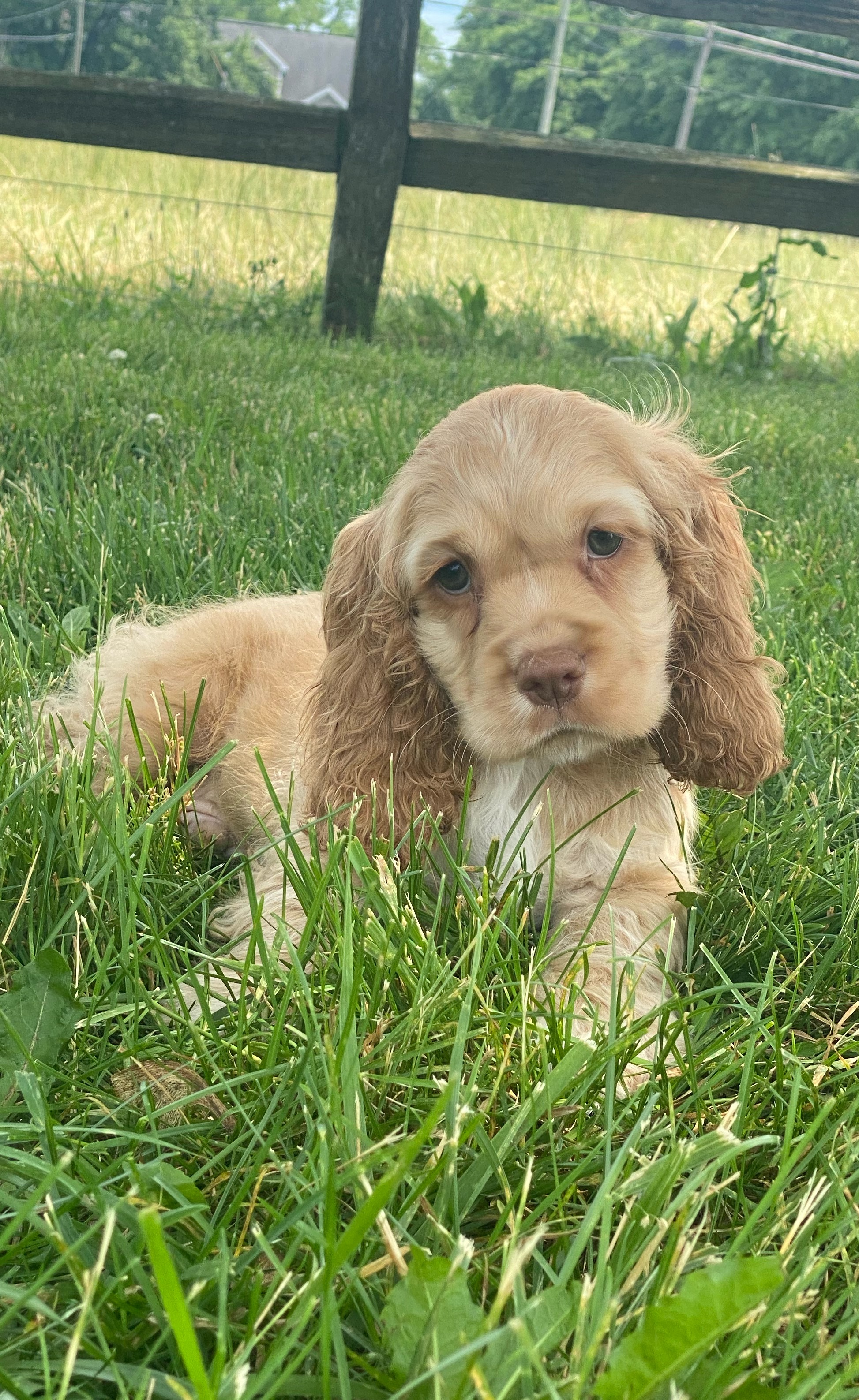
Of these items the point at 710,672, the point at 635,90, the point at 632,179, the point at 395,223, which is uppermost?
the point at 635,90

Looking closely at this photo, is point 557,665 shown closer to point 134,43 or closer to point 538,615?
point 538,615

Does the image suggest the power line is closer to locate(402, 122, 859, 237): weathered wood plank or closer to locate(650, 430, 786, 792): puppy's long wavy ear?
locate(402, 122, 859, 237): weathered wood plank

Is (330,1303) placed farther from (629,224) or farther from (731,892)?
(629,224)

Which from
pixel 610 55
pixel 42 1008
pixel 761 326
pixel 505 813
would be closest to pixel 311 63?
pixel 610 55

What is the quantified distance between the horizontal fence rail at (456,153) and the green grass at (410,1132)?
Answer: 4.88m

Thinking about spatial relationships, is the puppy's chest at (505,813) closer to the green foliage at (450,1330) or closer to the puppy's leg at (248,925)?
the puppy's leg at (248,925)

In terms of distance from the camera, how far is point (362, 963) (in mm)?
1556

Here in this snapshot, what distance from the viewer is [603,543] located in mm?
2090

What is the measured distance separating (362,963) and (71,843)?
0.59 meters

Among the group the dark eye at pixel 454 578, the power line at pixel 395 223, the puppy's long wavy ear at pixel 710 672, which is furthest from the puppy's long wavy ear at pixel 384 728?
the power line at pixel 395 223

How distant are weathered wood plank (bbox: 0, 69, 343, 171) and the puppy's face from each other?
17.4 ft

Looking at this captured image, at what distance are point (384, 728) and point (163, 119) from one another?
5697 mm

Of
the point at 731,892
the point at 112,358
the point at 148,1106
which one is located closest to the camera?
the point at 148,1106

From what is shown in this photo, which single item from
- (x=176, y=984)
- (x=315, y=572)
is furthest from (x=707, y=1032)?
(x=315, y=572)
